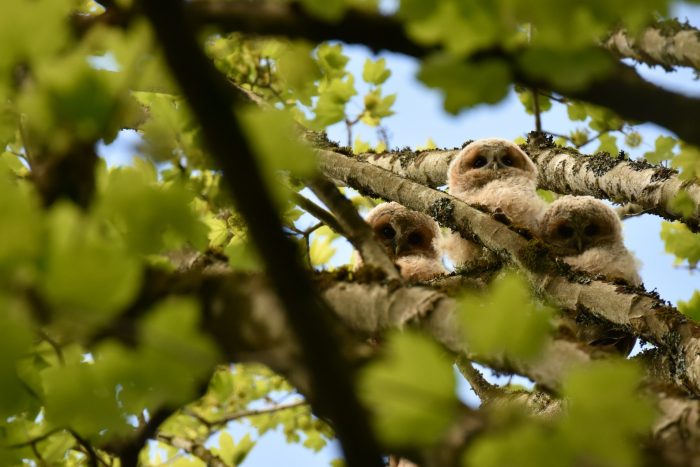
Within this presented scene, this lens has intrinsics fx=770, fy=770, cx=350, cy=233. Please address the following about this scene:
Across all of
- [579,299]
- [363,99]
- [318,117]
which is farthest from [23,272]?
[363,99]

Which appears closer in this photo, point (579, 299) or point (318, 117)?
point (579, 299)

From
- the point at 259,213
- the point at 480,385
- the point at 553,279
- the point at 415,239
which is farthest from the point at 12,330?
the point at 415,239

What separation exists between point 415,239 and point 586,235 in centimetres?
148

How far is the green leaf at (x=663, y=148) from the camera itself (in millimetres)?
4922

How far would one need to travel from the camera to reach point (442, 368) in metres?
1.25

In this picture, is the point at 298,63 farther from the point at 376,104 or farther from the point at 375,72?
the point at 376,104

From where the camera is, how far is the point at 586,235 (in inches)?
256

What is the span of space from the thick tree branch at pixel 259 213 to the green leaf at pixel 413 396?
0.15 ft

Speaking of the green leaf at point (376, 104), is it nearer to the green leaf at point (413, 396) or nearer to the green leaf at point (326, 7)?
the green leaf at point (326, 7)

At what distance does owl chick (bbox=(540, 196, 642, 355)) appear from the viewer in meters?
6.13

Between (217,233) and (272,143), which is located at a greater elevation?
(272,143)

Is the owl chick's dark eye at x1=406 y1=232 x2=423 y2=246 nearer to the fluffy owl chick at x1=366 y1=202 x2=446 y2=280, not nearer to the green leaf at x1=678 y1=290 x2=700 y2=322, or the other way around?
the fluffy owl chick at x1=366 y1=202 x2=446 y2=280

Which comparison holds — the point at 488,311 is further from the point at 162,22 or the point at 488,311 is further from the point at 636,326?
the point at 636,326

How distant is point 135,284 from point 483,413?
0.67 m
